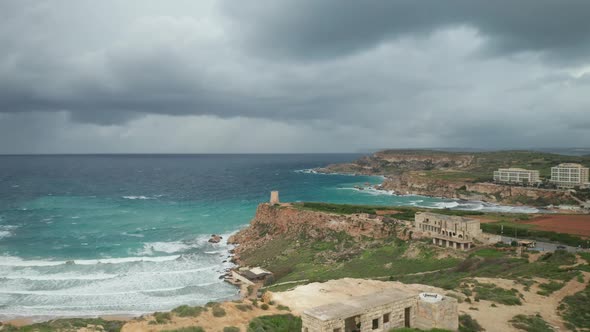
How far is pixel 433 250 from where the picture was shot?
156 feet

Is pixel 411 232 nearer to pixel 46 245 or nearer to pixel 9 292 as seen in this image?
pixel 9 292

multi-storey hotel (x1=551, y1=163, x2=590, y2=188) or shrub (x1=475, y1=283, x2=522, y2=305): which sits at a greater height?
multi-storey hotel (x1=551, y1=163, x2=590, y2=188)

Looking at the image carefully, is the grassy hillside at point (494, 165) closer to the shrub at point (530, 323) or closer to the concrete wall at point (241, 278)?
the concrete wall at point (241, 278)

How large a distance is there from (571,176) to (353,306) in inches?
4923

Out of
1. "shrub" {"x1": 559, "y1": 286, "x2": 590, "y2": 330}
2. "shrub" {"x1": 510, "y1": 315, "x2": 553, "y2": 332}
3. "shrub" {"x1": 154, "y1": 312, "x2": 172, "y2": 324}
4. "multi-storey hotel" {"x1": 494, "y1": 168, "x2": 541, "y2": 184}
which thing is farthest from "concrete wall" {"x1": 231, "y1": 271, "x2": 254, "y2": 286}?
"multi-storey hotel" {"x1": 494, "y1": 168, "x2": 541, "y2": 184}

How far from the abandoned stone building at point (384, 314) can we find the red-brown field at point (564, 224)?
44482 mm

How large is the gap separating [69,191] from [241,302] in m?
133

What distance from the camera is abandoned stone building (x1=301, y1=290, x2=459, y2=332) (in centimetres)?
1820

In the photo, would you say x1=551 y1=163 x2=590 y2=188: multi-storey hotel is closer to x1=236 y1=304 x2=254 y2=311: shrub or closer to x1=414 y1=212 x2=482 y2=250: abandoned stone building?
x1=414 y1=212 x2=482 y2=250: abandoned stone building

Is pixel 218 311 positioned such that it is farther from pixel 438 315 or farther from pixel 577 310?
pixel 577 310

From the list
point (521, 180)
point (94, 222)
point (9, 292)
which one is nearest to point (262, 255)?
point (9, 292)

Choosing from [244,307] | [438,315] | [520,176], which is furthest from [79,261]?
[520,176]

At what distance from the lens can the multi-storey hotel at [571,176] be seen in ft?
369

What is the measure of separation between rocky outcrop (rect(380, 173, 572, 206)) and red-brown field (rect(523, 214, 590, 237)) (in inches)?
1305
